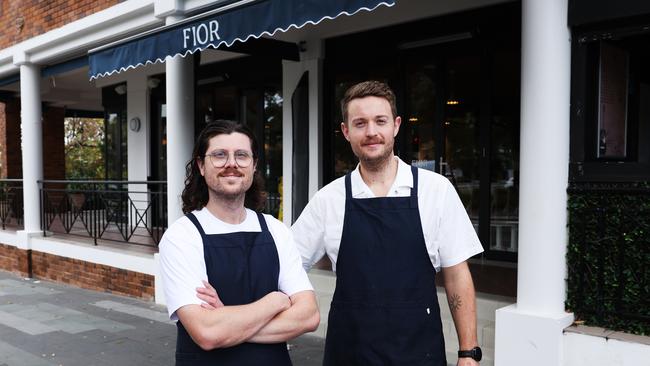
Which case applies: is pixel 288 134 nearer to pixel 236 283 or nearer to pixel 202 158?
pixel 202 158

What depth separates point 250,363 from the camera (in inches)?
80.1

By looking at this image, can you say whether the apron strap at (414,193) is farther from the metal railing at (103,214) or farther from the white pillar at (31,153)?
the white pillar at (31,153)

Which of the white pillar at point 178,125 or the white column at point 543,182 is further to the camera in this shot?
the white pillar at point 178,125

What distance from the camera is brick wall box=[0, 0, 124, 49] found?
877cm

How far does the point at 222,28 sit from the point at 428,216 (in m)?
3.89

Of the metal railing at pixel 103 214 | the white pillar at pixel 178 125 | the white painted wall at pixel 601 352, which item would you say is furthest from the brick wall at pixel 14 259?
the white painted wall at pixel 601 352

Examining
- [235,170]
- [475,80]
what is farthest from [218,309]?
[475,80]

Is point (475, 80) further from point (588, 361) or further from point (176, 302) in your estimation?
point (176, 302)

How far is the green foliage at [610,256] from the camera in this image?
394 centimetres

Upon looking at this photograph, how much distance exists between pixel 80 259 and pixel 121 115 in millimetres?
4578

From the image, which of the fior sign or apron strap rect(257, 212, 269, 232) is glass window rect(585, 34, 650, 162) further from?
the fior sign

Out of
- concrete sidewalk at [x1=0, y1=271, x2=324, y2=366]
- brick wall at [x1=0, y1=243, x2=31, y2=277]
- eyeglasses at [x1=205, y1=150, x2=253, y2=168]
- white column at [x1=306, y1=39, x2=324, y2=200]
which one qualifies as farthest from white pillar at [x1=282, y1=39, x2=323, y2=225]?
→ eyeglasses at [x1=205, y1=150, x2=253, y2=168]

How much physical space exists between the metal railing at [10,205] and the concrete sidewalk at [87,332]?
3622 mm

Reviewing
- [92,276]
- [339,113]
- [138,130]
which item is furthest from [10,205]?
[339,113]
